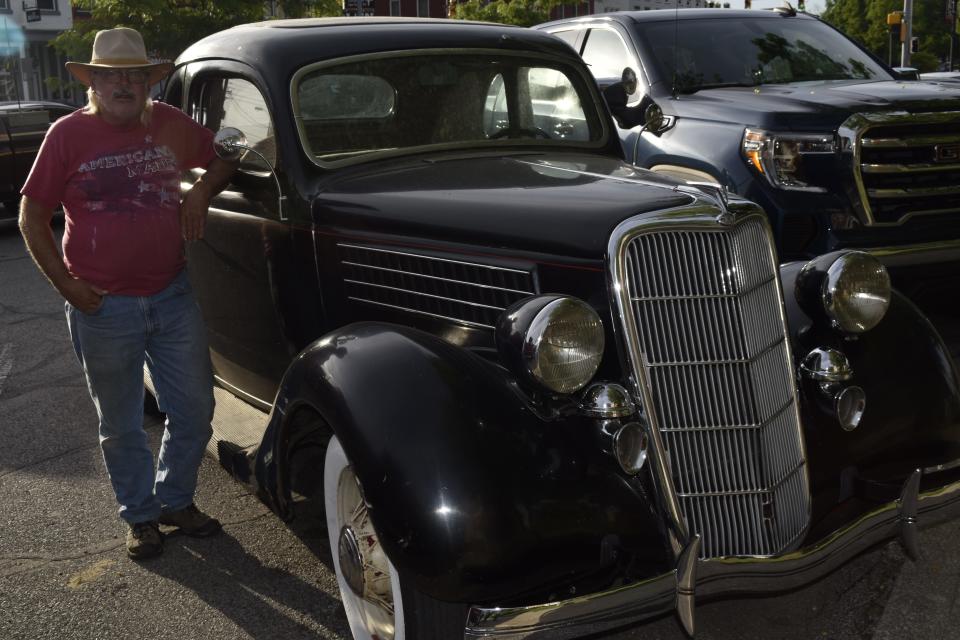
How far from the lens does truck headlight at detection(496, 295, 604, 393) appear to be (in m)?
2.75

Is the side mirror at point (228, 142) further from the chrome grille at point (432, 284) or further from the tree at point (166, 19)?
the tree at point (166, 19)

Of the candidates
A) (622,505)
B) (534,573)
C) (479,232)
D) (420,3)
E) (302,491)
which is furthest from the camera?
(420,3)

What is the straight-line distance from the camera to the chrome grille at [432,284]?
11.0 ft

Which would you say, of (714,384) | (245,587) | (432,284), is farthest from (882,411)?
(245,587)

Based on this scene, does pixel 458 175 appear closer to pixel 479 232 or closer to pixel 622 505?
pixel 479 232

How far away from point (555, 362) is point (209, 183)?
5.94ft

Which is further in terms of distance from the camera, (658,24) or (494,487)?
(658,24)

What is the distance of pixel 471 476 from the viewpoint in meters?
2.62

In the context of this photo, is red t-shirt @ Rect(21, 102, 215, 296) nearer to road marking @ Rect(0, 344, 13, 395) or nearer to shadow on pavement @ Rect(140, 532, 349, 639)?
shadow on pavement @ Rect(140, 532, 349, 639)

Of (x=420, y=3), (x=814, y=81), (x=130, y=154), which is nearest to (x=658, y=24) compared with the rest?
(x=814, y=81)

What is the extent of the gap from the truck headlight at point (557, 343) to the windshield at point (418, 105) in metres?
1.51

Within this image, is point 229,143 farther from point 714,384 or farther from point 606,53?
point 606,53

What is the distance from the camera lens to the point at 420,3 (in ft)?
151

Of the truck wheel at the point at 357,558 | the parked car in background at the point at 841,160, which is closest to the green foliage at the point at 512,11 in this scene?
the parked car in background at the point at 841,160
